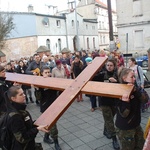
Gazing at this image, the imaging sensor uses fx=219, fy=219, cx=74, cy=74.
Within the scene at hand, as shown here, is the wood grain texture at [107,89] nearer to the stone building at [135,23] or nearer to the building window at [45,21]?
the stone building at [135,23]

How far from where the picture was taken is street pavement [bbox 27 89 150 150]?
453 cm

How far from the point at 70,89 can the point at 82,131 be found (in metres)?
2.61

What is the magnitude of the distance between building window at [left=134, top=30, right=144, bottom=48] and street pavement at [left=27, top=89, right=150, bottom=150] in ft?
64.1

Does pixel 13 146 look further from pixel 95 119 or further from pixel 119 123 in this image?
pixel 95 119

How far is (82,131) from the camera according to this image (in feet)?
17.3

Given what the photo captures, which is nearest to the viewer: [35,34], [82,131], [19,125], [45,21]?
[19,125]

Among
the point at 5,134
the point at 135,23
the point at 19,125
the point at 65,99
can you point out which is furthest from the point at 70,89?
the point at 135,23

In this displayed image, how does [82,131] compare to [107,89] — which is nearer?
[107,89]

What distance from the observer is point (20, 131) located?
8.44 ft

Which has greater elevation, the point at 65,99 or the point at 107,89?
the point at 107,89

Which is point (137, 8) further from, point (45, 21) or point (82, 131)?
point (82, 131)

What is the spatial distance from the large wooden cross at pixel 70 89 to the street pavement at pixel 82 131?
6.07ft

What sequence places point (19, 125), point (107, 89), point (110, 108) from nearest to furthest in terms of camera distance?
point (19, 125)
point (107, 89)
point (110, 108)

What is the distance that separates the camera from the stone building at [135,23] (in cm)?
2411
